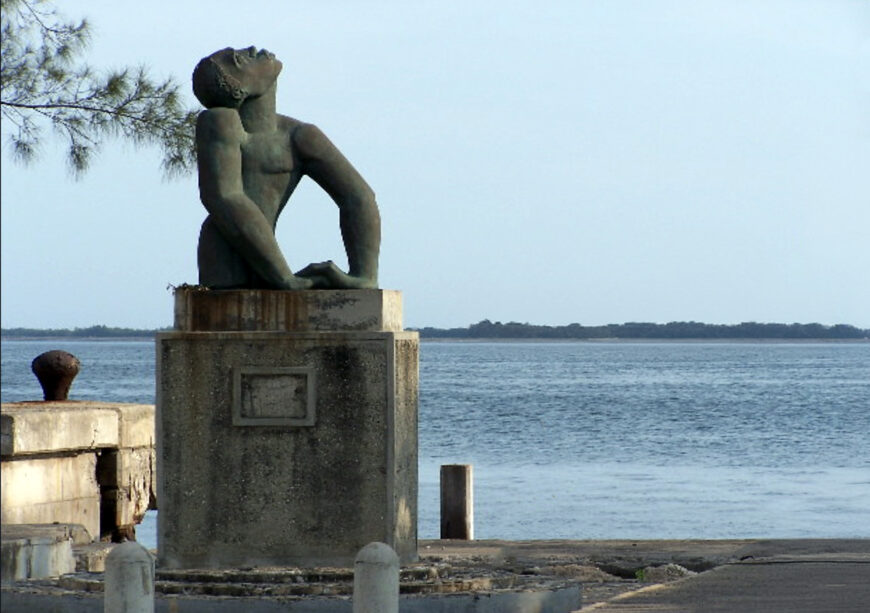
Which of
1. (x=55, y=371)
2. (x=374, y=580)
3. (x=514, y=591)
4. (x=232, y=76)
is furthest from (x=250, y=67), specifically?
(x=55, y=371)

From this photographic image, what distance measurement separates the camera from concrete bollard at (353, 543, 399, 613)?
729 cm

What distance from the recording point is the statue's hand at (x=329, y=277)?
1009 centimetres

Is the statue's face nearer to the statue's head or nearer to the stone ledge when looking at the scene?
the statue's head

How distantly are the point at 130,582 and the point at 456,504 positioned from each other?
366 inches

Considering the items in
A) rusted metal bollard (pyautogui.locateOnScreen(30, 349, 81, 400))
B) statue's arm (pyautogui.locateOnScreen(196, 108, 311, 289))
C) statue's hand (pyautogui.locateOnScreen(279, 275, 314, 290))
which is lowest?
rusted metal bollard (pyautogui.locateOnScreen(30, 349, 81, 400))

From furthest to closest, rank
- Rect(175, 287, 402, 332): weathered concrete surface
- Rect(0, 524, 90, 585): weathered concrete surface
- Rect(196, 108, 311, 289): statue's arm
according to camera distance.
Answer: Rect(0, 524, 90, 585): weathered concrete surface, Rect(196, 108, 311, 289): statue's arm, Rect(175, 287, 402, 332): weathered concrete surface

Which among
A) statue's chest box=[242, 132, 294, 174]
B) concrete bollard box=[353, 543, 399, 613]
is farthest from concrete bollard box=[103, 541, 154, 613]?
statue's chest box=[242, 132, 294, 174]

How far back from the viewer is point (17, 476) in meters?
13.4

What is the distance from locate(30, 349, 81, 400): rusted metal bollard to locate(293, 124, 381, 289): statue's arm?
5743 millimetres

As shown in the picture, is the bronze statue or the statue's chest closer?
the bronze statue

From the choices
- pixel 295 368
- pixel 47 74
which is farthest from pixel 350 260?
pixel 47 74

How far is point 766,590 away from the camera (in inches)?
401

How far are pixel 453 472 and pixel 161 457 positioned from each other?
21.9 feet

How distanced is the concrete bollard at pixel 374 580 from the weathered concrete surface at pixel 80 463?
610 cm
